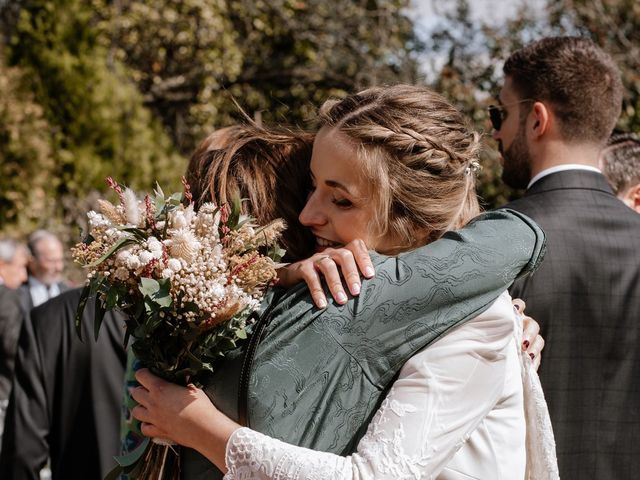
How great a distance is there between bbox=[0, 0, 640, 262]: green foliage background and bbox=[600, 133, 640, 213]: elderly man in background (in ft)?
22.7

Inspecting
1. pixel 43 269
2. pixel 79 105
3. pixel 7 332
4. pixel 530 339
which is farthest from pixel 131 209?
pixel 79 105

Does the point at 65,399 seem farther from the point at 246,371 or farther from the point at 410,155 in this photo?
the point at 410,155

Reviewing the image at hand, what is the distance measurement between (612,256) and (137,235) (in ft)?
5.88

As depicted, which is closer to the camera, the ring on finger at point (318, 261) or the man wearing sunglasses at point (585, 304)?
the ring on finger at point (318, 261)

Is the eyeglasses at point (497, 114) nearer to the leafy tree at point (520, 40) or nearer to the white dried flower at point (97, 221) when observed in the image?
the white dried flower at point (97, 221)

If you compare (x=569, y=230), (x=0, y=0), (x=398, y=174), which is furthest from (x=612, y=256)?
(x=0, y=0)

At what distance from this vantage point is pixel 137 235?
1.69 m

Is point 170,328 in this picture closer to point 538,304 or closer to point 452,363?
point 452,363

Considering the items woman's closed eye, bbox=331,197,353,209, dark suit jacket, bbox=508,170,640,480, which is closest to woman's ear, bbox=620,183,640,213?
dark suit jacket, bbox=508,170,640,480

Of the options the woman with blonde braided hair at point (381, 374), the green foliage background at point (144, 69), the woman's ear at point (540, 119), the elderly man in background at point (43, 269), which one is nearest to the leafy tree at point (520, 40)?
the green foliage background at point (144, 69)

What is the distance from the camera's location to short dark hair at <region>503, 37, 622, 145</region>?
9.87 ft

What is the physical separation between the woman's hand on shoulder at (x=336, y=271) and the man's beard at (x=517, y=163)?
1496 millimetres

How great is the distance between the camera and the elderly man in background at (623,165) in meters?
3.73

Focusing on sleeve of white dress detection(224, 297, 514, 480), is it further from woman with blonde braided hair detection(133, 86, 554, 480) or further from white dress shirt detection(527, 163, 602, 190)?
white dress shirt detection(527, 163, 602, 190)
